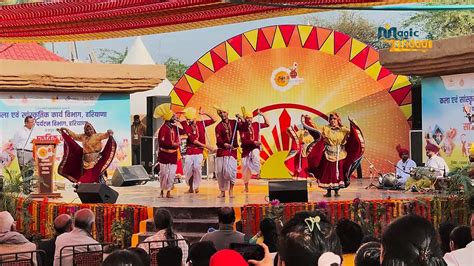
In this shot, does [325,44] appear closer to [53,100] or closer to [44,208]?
[53,100]

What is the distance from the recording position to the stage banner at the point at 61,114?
53.4ft

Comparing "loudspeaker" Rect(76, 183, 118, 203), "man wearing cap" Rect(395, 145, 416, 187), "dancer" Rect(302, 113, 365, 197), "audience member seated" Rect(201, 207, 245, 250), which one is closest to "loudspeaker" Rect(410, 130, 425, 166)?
"man wearing cap" Rect(395, 145, 416, 187)

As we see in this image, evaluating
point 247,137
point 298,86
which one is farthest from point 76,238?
point 298,86

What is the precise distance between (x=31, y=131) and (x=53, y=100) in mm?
702

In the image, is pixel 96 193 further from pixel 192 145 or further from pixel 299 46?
pixel 299 46

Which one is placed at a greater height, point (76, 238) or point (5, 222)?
point (5, 222)

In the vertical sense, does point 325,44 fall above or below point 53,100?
above

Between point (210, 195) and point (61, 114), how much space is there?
191 inches

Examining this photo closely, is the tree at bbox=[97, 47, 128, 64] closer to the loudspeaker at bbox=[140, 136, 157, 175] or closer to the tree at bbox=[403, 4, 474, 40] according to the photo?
the tree at bbox=[403, 4, 474, 40]

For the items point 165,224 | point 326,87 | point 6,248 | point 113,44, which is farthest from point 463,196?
point 113,44

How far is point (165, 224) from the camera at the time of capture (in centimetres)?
679

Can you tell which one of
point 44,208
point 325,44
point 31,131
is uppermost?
point 325,44

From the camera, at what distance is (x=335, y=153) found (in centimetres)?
1220

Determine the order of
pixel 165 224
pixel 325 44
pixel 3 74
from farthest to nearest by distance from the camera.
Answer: pixel 325 44, pixel 3 74, pixel 165 224
